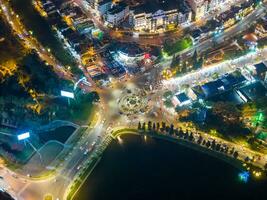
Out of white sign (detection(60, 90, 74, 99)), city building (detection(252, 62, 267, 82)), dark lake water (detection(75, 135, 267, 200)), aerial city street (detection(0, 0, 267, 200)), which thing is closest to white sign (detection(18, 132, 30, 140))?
aerial city street (detection(0, 0, 267, 200))

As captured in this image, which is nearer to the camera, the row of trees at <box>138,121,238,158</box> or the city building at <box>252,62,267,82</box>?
the row of trees at <box>138,121,238,158</box>

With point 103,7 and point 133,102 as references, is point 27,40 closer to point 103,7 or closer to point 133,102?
point 103,7

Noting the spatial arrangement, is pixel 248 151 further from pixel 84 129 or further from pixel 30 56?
pixel 30 56

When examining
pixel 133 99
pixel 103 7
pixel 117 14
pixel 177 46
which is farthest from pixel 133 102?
pixel 103 7

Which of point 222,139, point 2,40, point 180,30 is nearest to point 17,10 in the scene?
point 2,40

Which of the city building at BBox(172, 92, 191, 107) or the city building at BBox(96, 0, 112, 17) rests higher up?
the city building at BBox(96, 0, 112, 17)

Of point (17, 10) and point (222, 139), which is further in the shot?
point (17, 10)

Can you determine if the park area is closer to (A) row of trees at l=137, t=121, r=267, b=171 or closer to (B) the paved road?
(A) row of trees at l=137, t=121, r=267, b=171

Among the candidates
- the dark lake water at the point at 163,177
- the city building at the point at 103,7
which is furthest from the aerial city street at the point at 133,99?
the city building at the point at 103,7
